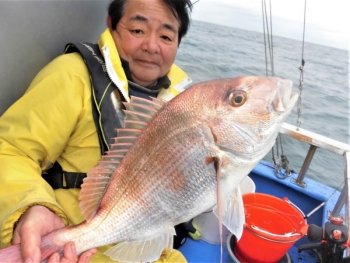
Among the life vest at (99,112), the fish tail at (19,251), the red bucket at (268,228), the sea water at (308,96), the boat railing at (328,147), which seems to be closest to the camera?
the fish tail at (19,251)

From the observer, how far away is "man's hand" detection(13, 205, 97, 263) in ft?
3.42

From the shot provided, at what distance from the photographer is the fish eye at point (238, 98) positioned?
41.4 inches

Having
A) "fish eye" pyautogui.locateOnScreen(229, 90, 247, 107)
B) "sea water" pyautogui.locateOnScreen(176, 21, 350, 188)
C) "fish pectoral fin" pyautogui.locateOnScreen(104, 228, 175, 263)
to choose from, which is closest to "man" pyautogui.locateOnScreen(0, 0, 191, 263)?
"fish pectoral fin" pyautogui.locateOnScreen(104, 228, 175, 263)

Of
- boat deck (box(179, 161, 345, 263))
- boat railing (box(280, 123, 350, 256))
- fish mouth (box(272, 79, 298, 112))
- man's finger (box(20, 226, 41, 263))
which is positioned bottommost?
boat deck (box(179, 161, 345, 263))

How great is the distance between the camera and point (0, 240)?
1199 millimetres

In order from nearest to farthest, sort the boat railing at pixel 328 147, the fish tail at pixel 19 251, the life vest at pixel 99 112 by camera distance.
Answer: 1. the fish tail at pixel 19 251
2. the life vest at pixel 99 112
3. the boat railing at pixel 328 147

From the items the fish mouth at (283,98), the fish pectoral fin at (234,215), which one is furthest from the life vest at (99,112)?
the fish mouth at (283,98)

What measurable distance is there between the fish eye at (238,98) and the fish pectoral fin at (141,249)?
604mm

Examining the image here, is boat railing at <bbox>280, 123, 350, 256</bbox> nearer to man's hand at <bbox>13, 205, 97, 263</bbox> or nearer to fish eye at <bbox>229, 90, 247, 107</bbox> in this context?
fish eye at <bbox>229, 90, 247, 107</bbox>

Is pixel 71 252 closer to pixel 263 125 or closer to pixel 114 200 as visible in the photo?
pixel 114 200

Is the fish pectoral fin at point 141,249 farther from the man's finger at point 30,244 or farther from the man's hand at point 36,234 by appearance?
the man's finger at point 30,244

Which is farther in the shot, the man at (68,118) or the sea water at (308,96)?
the sea water at (308,96)

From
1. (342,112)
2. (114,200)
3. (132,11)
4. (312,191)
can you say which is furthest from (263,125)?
(342,112)

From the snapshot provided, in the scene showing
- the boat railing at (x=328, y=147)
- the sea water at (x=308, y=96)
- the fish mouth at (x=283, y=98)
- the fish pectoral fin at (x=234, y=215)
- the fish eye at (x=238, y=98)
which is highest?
the fish mouth at (x=283, y=98)
